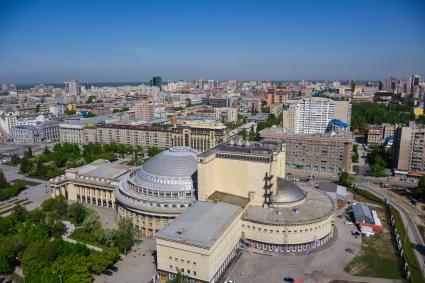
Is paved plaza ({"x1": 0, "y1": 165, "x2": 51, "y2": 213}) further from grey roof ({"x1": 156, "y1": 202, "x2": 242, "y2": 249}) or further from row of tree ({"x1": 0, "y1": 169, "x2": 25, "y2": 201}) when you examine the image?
grey roof ({"x1": 156, "y1": 202, "x2": 242, "y2": 249})

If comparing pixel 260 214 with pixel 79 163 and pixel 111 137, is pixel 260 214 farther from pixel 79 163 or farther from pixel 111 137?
pixel 111 137

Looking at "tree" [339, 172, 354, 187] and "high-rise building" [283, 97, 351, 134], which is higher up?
"high-rise building" [283, 97, 351, 134]

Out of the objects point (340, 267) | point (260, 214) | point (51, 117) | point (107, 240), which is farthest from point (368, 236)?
point (51, 117)

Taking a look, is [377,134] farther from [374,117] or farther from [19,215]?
[19,215]

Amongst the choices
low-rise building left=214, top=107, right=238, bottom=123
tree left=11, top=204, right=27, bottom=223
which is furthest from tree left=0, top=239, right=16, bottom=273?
low-rise building left=214, top=107, right=238, bottom=123

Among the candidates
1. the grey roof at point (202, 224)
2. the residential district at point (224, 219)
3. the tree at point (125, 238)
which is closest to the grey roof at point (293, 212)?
the residential district at point (224, 219)

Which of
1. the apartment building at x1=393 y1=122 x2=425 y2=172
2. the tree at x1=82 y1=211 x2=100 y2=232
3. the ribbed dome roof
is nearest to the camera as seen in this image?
the tree at x1=82 y1=211 x2=100 y2=232

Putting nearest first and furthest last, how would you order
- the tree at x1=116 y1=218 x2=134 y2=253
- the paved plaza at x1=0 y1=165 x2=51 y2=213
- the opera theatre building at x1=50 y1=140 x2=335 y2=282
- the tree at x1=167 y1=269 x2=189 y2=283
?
the tree at x1=167 y1=269 x2=189 y2=283, the opera theatre building at x1=50 y1=140 x2=335 y2=282, the tree at x1=116 y1=218 x2=134 y2=253, the paved plaza at x1=0 y1=165 x2=51 y2=213
